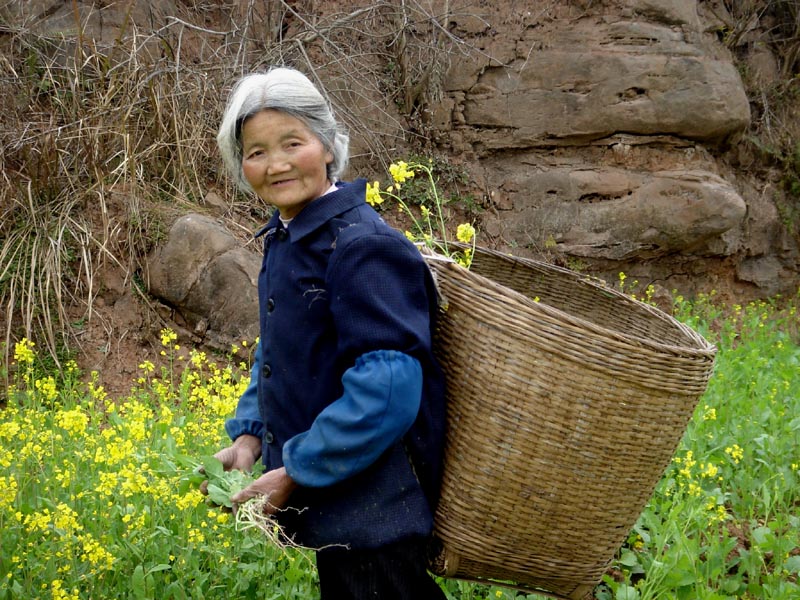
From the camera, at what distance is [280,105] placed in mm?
2020

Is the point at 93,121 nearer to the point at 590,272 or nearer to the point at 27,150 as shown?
the point at 27,150

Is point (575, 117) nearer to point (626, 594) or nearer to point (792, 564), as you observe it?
point (792, 564)

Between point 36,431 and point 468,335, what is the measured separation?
2.25 metres

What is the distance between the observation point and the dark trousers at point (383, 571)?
1.98 m

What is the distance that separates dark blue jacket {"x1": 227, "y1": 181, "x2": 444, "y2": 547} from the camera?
1.79 m

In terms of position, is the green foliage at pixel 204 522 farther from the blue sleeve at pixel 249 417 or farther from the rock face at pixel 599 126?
the rock face at pixel 599 126

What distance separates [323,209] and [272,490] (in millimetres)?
654

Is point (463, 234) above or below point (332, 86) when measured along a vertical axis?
above

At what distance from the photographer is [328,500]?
1.95 metres

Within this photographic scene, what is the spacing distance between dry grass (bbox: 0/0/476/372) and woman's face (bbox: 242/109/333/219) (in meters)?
3.69

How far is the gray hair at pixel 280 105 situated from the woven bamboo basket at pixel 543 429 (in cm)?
41

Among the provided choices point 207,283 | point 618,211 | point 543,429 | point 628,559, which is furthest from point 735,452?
point 618,211

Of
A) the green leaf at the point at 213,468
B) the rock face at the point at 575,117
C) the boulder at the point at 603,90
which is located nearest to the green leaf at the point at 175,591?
the green leaf at the point at 213,468

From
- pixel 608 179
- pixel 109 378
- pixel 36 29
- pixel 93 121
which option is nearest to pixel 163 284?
pixel 109 378
